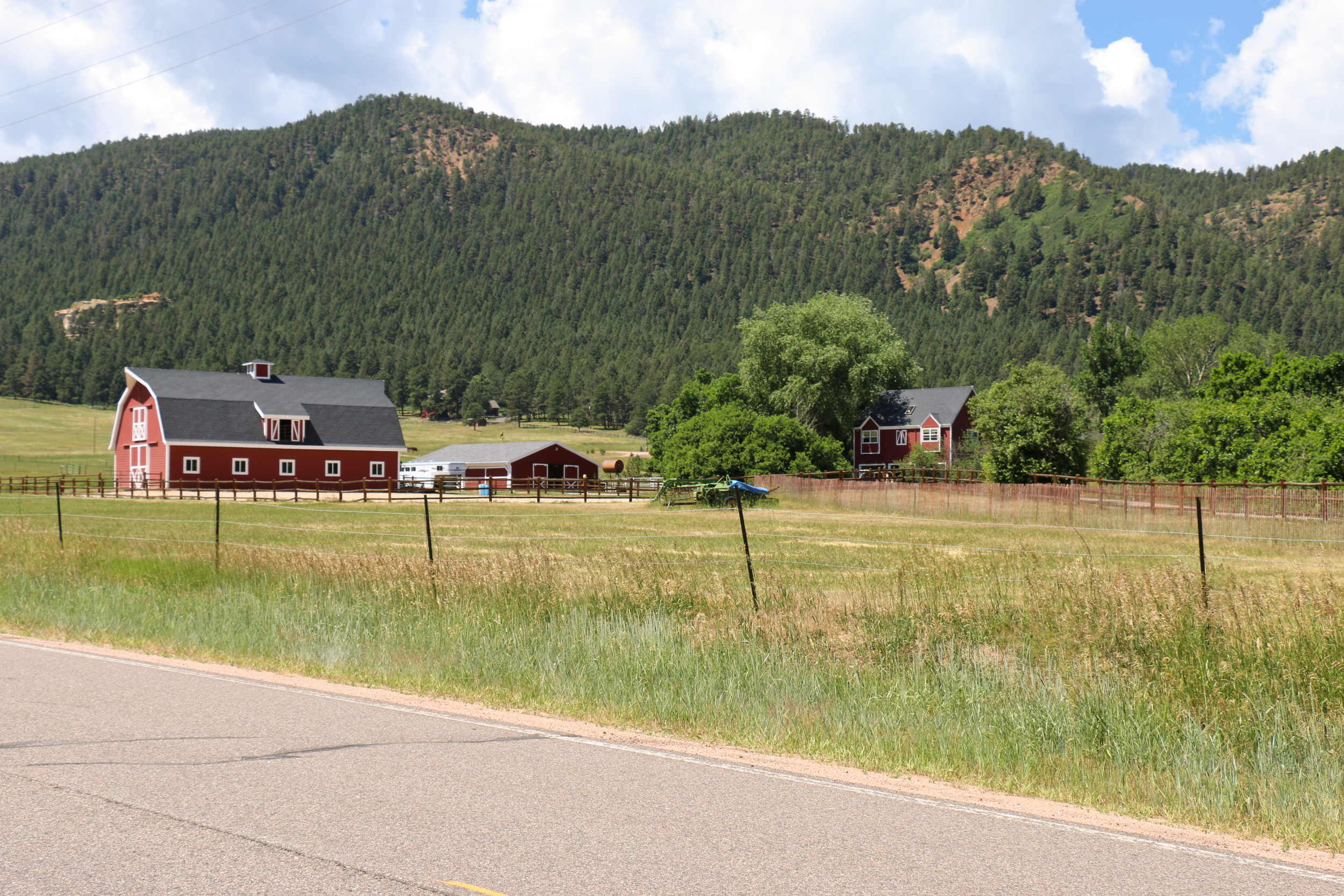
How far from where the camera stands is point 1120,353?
369ft

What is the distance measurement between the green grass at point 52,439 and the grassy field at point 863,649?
77105 millimetres

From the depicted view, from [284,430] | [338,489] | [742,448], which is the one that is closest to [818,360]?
[742,448]

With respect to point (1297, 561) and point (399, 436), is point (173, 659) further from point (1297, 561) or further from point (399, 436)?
point (399, 436)

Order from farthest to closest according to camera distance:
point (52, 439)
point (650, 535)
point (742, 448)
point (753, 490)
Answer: point (52, 439)
point (742, 448)
point (753, 490)
point (650, 535)

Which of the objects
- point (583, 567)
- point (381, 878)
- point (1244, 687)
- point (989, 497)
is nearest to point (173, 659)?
point (583, 567)

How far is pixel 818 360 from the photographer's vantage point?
76.2 m

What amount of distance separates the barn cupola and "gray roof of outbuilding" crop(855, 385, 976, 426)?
47035mm

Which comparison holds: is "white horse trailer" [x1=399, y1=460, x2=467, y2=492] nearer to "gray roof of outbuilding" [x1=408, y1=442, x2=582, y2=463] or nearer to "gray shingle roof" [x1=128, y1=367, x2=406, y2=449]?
"gray roof of outbuilding" [x1=408, y1=442, x2=582, y2=463]

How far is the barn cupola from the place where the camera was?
250ft

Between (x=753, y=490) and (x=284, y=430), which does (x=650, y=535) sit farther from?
(x=284, y=430)

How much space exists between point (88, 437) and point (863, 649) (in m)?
141

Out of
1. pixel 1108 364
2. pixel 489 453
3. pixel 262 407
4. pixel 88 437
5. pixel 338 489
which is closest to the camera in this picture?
pixel 338 489

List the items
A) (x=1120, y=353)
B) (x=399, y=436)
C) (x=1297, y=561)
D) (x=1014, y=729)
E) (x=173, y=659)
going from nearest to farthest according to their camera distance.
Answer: (x=1014, y=729), (x=173, y=659), (x=1297, y=561), (x=399, y=436), (x=1120, y=353)

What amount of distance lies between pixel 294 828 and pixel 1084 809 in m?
4.75
